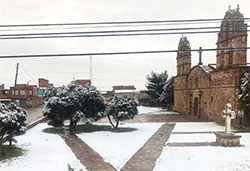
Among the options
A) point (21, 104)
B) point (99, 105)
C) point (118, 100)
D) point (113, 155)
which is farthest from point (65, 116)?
point (21, 104)

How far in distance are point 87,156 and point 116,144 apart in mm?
2709

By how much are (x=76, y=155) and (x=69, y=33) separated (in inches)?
275

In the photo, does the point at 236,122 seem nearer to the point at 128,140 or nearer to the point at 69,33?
the point at 128,140

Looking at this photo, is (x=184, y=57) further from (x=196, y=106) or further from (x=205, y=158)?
(x=205, y=158)

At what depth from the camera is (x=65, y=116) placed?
16531 mm

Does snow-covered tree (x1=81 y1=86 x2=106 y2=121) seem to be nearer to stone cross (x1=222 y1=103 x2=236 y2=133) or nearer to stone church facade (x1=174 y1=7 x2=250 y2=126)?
stone church facade (x1=174 y1=7 x2=250 y2=126)

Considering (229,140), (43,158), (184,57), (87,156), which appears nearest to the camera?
(43,158)

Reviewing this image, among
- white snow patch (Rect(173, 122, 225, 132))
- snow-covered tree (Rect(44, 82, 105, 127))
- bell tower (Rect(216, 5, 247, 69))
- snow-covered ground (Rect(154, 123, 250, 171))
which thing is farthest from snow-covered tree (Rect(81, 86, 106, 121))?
bell tower (Rect(216, 5, 247, 69))

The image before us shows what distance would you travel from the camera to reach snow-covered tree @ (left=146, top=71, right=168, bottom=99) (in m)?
43.6

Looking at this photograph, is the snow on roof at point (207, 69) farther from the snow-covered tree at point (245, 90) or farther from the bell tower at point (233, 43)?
the snow-covered tree at point (245, 90)

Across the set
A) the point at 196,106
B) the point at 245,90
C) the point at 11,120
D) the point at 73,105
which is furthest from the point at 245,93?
the point at 11,120

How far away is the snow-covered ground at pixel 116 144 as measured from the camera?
33.4 ft

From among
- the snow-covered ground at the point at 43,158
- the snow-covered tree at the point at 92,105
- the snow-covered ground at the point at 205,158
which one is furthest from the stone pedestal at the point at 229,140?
the snow-covered tree at the point at 92,105

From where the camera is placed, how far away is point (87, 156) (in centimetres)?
1059
